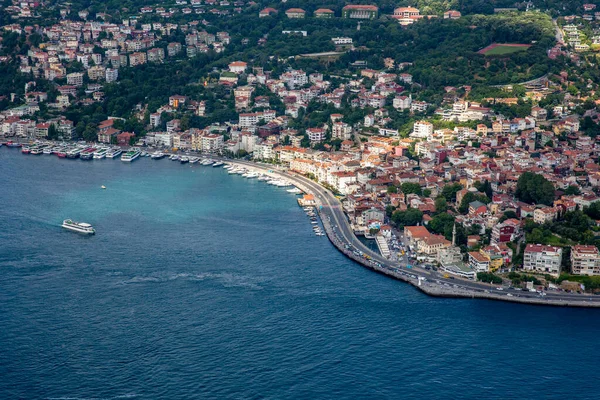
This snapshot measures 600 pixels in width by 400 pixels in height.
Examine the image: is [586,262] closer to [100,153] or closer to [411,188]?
[411,188]

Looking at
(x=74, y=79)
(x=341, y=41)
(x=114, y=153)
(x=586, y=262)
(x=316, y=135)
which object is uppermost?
(x=341, y=41)

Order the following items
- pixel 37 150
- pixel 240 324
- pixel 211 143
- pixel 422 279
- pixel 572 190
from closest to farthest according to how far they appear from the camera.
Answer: pixel 240 324, pixel 422 279, pixel 572 190, pixel 37 150, pixel 211 143

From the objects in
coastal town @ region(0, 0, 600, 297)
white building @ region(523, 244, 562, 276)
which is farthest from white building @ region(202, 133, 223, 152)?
white building @ region(523, 244, 562, 276)

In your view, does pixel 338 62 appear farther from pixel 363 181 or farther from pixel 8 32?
pixel 8 32

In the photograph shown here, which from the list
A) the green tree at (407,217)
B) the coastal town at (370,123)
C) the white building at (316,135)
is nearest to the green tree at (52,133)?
the coastal town at (370,123)

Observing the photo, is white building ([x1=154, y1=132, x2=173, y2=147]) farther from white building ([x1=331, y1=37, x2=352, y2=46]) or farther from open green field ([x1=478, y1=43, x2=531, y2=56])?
open green field ([x1=478, y1=43, x2=531, y2=56])

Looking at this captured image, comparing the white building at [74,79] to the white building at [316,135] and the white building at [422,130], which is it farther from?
the white building at [422,130]

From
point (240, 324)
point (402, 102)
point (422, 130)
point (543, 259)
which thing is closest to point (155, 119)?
point (402, 102)

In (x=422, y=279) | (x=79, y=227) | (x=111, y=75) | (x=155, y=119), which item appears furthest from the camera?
(x=111, y=75)
